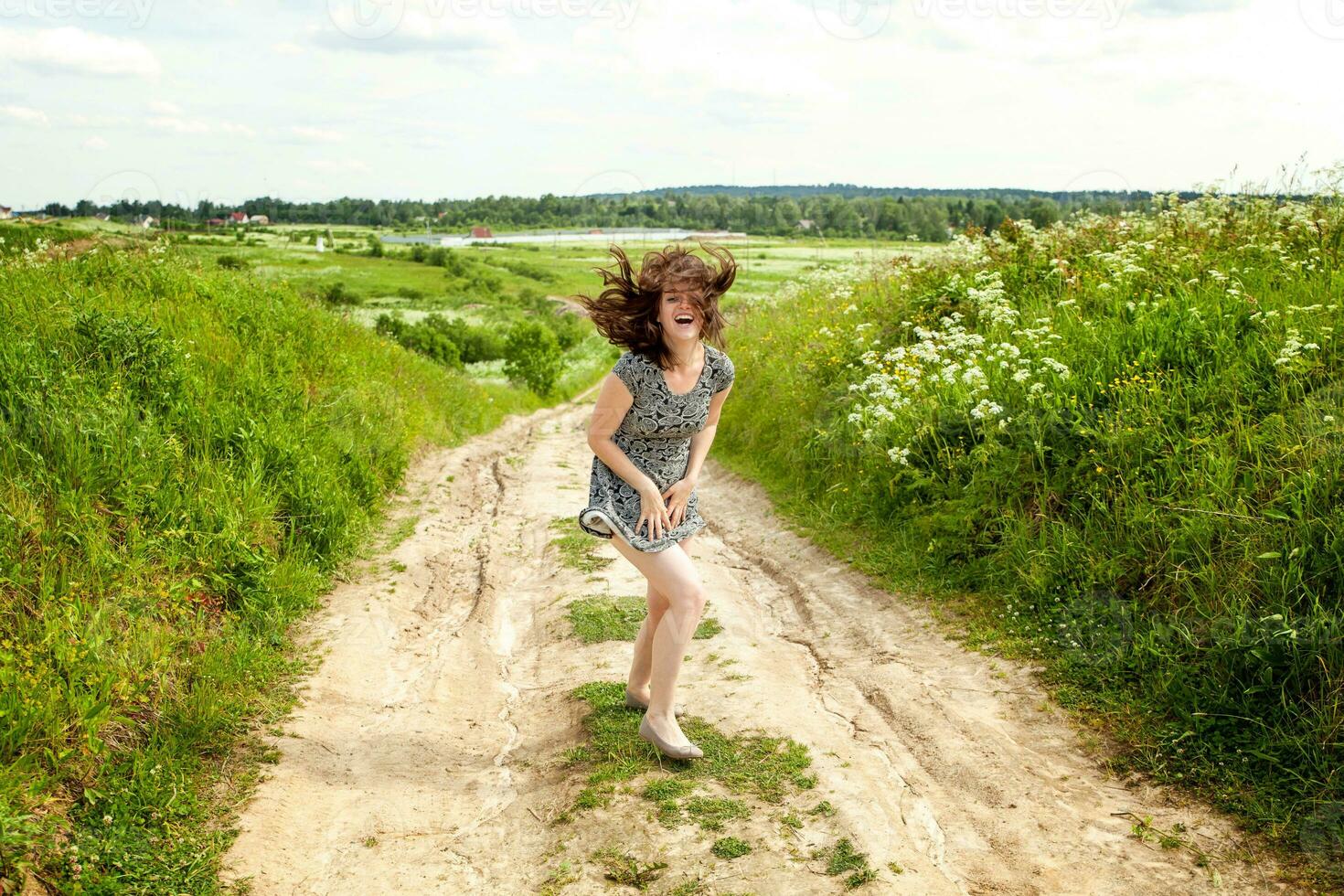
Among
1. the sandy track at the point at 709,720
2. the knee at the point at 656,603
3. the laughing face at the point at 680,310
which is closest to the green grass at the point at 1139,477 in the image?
the sandy track at the point at 709,720

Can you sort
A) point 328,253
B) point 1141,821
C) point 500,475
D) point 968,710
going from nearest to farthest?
point 1141,821 → point 968,710 → point 500,475 → point 328,253

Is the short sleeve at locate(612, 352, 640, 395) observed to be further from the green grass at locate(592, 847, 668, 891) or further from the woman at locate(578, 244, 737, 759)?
the green grass at locate(592, 847, 668, 891)

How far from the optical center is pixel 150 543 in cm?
571

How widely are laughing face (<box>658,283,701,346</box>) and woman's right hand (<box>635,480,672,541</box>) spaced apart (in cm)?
72

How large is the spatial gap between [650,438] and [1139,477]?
142 inches

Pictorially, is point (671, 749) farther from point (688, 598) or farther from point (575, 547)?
point (575, 547)

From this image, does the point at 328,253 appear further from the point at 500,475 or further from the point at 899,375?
the point at 899,375

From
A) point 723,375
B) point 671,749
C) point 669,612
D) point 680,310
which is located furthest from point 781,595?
point 680,310

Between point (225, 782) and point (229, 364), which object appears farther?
point (229, 364)

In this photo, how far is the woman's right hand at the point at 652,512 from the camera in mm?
4387

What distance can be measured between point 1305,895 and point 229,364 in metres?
8.77

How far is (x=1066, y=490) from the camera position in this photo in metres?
6.73

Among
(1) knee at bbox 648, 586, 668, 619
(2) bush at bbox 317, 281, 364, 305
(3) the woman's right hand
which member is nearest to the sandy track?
(1) knee at bbox 648, 586, 668, 619

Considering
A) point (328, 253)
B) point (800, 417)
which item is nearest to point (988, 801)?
point (800, 417)
